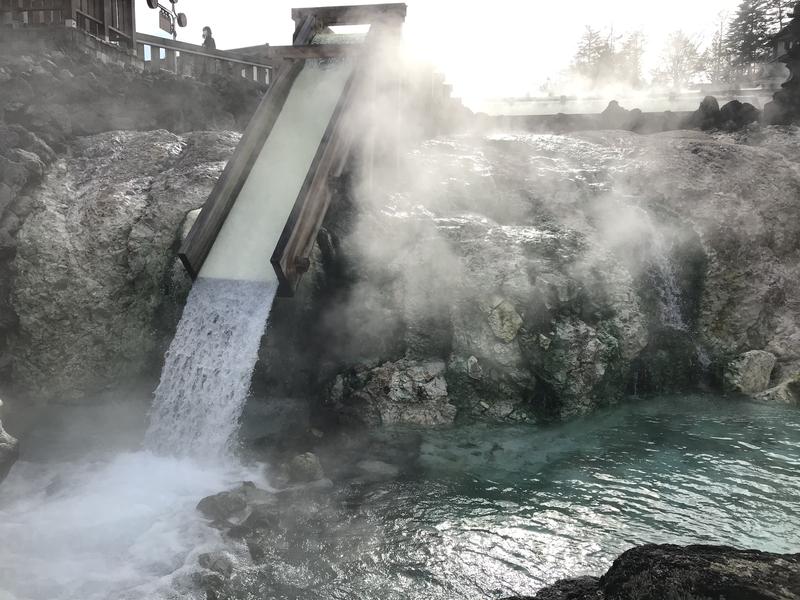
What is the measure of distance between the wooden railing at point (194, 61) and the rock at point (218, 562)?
11.9 metres

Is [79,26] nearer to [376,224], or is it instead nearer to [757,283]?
[376,224]

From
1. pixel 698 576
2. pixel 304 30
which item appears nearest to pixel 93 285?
pixel 304 30

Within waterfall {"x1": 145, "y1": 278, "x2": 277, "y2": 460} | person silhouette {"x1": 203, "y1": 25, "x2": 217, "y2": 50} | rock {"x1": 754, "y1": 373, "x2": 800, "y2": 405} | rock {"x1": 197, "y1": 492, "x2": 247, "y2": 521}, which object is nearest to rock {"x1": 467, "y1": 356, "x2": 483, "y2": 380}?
waterfall {"x1": 145, "y1": 278, "x2": 277, "y2": 460}

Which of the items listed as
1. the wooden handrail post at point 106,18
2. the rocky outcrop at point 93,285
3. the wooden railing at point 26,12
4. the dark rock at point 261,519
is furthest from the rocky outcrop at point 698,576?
the wooden handrail post at point 106,18

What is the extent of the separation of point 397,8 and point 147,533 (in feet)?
28.1

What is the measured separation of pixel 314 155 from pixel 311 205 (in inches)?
43.9

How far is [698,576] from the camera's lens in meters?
3.09

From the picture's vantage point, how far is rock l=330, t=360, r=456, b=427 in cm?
762

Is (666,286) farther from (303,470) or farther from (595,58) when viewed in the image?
(595,58)

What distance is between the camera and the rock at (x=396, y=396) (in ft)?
25.0

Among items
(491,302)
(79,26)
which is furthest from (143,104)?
(491,302)

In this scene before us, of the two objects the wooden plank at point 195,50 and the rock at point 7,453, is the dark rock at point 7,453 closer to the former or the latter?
the rock at point 7,453

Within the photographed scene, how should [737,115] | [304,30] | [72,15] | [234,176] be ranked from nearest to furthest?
[234,176], [304,30], [72,15], [737,115]

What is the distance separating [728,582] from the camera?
2.99 meters
